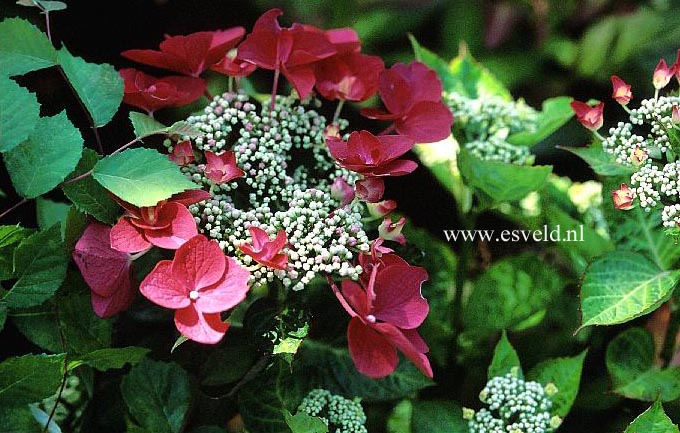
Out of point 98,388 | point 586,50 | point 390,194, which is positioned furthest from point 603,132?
point 98,388

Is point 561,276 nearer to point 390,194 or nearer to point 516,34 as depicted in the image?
point 390,194

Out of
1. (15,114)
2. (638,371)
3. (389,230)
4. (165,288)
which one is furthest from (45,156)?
(638,371)

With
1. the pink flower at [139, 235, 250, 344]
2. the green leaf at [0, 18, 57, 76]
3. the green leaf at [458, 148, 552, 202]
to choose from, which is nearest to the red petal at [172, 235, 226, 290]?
the pink flower at [139, 235, 250, 344]

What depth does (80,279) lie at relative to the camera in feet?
2.23

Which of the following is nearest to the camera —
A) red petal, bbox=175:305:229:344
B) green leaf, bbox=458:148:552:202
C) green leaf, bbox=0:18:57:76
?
red petal, bbox=175:305:229:344

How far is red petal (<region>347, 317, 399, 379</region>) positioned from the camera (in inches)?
22.6

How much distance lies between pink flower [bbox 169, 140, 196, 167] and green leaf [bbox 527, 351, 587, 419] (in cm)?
38

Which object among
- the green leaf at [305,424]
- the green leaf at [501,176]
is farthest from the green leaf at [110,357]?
the green leaf at [501,176]

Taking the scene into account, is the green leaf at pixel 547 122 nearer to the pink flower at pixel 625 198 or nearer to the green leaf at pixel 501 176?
the green leaf at pixel 501 176

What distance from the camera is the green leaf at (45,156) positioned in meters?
0.60

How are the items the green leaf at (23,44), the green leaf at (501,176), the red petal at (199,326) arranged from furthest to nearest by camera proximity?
the green leaf at (501,176), the green leaf at (23,44), the red petal at (199,326)

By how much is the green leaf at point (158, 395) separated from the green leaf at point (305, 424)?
114 millimetres

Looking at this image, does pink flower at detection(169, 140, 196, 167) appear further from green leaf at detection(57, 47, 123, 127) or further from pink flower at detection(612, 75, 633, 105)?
pink flower at detection(612, 75, 633, 105)

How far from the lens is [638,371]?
2.54 ft
